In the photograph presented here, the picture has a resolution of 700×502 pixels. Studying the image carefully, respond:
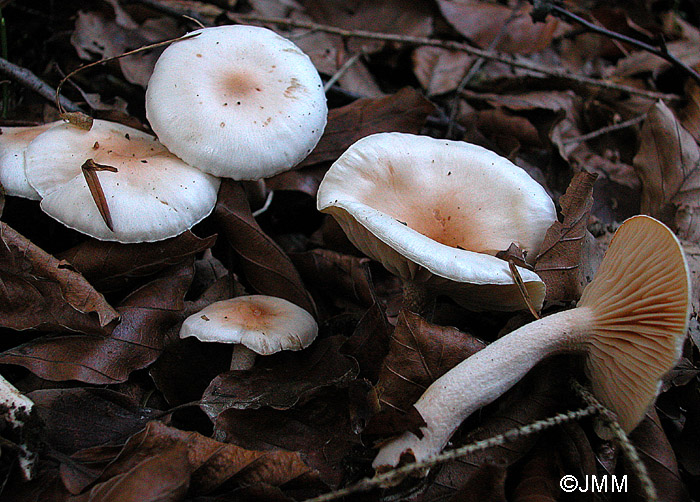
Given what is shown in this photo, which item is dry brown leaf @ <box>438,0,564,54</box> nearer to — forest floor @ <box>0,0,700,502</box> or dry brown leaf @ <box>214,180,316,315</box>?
forest floor @ <box>0,0,700,502</box>

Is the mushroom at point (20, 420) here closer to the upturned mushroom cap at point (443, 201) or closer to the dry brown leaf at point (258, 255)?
the dry brown leaf at point (258, 255)

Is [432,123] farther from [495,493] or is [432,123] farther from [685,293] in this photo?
[495,493]

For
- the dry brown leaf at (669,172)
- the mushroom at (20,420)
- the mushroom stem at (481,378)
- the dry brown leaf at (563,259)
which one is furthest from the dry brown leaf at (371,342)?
the dry brown leaf at (669,172)

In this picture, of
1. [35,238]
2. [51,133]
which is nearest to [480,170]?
[51,133]

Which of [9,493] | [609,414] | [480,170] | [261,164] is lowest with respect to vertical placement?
[9,493]

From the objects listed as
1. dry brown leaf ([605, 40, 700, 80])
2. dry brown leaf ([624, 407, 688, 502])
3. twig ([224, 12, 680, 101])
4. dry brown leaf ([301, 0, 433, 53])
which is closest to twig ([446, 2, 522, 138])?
Result: twig ([224, 12, 680, 101])

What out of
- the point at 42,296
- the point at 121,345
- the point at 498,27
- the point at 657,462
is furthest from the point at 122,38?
the point at 657,462
